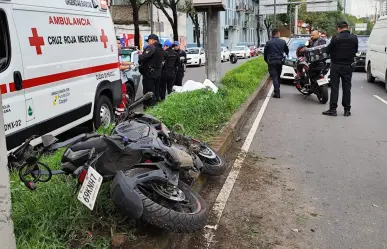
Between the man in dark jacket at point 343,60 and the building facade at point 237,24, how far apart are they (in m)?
41.2

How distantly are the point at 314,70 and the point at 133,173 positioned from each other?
28.3 ft

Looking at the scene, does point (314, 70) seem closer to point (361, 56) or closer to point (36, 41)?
point (36, 41)

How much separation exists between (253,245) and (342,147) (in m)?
3.78

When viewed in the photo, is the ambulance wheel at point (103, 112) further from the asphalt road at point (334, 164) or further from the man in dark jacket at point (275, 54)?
the man in dark jacket at point (275, 54)

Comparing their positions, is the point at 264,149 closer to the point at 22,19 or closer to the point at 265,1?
the point at 22,19

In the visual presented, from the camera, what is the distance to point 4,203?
232cm

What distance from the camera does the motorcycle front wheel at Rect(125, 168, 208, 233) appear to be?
301 centimetres

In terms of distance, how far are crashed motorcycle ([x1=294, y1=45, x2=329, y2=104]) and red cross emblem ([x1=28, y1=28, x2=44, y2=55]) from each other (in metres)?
7.30

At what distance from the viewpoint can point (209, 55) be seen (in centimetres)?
1083

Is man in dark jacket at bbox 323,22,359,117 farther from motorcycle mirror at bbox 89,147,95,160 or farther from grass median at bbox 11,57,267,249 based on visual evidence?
motorcycle mirror at bbox 89,147,95,160

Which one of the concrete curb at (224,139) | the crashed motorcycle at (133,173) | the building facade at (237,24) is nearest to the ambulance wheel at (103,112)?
the concrete curb at (224,139)

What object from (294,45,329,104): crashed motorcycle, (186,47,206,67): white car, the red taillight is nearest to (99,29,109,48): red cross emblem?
the red taillight

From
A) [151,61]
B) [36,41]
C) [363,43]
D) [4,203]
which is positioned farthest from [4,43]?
[363,43]

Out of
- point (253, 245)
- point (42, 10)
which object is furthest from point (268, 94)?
point (253, 245)
